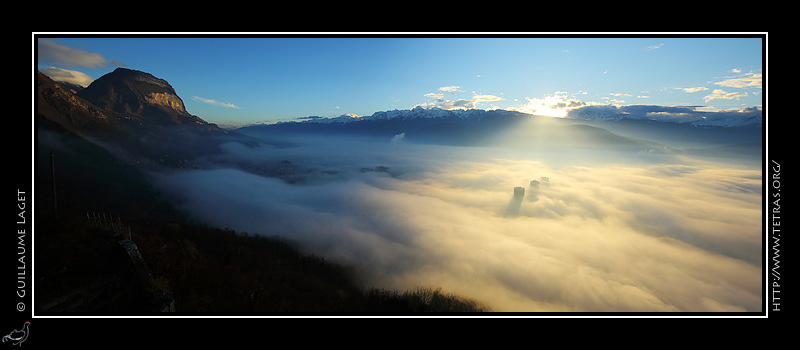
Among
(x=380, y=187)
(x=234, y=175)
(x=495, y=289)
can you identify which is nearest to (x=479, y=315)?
(x=495, y=289)

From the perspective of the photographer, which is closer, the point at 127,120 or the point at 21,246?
the point at 21,246

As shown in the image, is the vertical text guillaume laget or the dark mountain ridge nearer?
the vertical text guillaume laget

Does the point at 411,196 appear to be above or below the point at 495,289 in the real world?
above

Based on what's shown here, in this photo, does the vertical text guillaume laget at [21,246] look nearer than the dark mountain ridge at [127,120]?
Yes

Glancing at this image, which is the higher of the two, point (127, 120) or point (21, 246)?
point (127, 120)

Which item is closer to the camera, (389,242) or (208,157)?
(389,242)

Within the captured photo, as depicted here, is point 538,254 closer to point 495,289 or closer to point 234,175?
point 495,289

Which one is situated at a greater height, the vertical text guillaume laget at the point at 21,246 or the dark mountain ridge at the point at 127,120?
the dark mountain ridge at the point at 127,120

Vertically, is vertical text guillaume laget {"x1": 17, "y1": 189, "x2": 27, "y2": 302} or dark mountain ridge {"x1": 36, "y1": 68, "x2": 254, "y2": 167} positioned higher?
dark mountain ridge {"x1": 36, "y1": 68, "x2": 254, "y2": 167}
